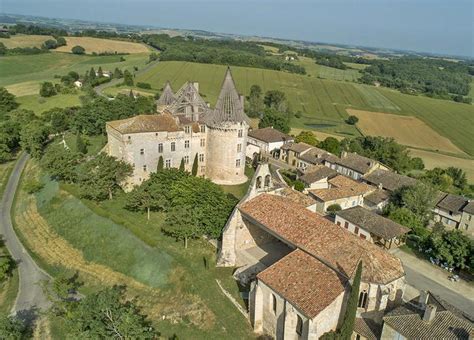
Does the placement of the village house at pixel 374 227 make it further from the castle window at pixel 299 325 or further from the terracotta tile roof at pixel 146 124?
the terracotta tile roof at pixel 146 124

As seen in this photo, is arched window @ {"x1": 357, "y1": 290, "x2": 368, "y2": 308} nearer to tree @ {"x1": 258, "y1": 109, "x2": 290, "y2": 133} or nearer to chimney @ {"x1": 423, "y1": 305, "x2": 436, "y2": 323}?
chimney @ {"x1": 423, "y1": 305, "x2": 436, "y2": 323}

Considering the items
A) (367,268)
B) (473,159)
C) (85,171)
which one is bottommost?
(473,159)

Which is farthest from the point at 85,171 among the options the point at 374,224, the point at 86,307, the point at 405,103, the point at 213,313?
the point at 405,103

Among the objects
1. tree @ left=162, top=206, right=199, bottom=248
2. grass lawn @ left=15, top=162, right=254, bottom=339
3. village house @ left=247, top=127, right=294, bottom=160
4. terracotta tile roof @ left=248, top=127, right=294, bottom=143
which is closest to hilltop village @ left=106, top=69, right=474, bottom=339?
grass lawn @ left=15, top=162, right=254, bottom=339

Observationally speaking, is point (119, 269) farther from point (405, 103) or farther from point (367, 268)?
point (405, 103)

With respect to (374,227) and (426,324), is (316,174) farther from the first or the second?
(426,324)

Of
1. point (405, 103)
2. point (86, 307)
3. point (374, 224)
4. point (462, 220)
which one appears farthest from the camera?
point (405, 103)
